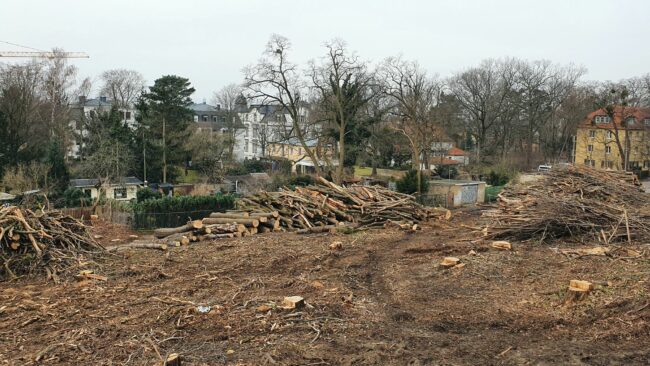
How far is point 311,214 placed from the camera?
17203mm

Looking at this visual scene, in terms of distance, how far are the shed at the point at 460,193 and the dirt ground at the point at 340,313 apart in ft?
65.7

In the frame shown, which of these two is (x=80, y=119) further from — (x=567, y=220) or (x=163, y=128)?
(x=567, y=220)

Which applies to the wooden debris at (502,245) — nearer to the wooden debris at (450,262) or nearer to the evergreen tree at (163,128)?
the wooden debris at (450,262)

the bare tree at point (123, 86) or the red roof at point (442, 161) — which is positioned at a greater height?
the bare tree at point (123, 86)

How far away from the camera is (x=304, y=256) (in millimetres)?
11875

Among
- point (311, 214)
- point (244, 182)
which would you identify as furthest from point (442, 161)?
point (311, 214)

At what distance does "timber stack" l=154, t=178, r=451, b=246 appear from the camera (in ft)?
50.7

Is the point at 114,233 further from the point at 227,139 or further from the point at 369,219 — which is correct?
the point at 227,139

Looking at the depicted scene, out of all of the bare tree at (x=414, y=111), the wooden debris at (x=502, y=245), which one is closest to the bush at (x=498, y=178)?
the bare tree at (x=414, y=111)

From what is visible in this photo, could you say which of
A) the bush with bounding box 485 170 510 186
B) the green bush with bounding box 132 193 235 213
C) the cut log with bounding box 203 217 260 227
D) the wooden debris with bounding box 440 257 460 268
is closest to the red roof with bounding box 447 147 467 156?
the bush with bounding box 485 170 510 186

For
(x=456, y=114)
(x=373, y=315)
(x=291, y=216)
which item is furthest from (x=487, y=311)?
(x=456, y=114)

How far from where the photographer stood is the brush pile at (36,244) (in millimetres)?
10188

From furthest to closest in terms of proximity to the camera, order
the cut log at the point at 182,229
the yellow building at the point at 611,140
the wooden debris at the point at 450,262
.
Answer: the yellow building at the point at 611,140 < the cut log at the point at 182,229 < the wooden debris at the point at 450,262

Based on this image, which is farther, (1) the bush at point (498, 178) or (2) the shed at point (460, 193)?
(1) the bush at point (498, 178)
